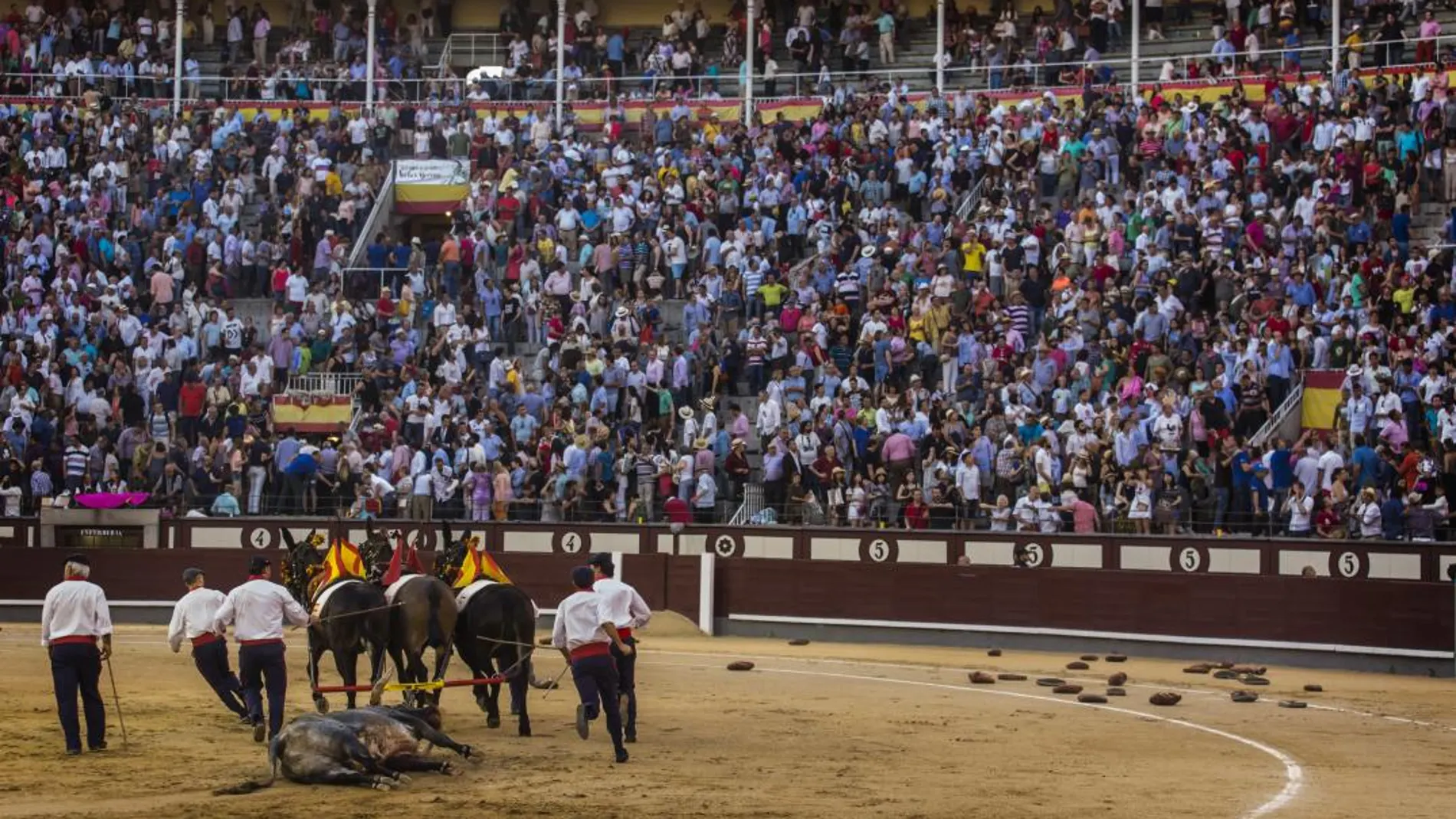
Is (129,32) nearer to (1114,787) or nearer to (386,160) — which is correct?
(386,160)

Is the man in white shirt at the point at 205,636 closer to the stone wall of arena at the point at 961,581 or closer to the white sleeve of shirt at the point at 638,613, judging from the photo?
the white sleeve of shirt at the point at 638,613

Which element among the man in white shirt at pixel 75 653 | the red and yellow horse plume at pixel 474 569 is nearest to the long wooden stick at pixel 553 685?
the red and yellow horse plume at pixel 474 569

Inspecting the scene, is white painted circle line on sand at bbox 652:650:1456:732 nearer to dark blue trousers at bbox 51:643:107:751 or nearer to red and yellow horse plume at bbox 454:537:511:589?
red and yellow horse plume at bbox 454:537:511:589

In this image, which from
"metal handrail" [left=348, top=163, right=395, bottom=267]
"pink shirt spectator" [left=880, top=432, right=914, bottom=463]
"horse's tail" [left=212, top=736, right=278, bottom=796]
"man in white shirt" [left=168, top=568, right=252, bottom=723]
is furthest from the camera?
"metal handrail" [left=348, top=163, right=395, bottom=267]

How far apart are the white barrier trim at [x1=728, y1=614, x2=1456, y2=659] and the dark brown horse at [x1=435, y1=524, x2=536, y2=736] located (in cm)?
1055

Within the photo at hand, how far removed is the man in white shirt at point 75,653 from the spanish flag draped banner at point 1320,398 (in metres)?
17.4

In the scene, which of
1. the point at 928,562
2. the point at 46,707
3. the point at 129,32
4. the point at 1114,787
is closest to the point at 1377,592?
the point at 928,562

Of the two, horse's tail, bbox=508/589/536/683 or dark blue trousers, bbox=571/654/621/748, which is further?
horse's tail, bbox=508/589/536/683

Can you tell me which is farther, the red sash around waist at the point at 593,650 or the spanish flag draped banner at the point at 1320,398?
the spanish flag draped banner at the point at 1320,398

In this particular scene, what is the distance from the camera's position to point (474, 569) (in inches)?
766

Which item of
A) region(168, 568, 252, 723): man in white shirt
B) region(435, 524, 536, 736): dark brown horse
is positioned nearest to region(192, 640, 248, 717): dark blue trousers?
region(168, 568, 252, 723): man in white shirt

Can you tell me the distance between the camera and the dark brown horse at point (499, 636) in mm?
18594

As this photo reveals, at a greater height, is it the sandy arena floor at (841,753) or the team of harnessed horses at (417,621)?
the team of harnessed horses at (417,621)

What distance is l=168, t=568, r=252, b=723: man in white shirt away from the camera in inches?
734
